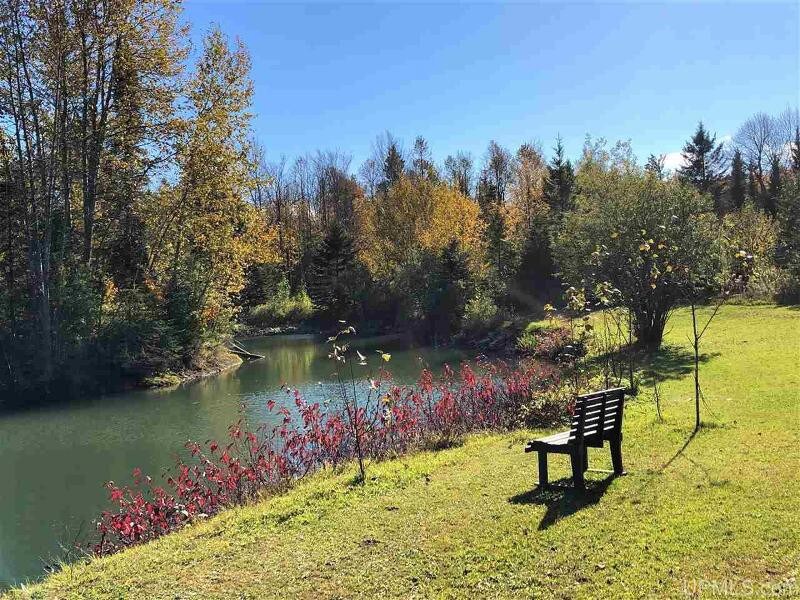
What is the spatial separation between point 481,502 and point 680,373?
29.8ft

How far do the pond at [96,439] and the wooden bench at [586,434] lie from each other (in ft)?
20.2

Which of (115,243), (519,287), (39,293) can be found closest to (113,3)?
(115,243)

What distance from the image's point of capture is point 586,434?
5730 millimetres

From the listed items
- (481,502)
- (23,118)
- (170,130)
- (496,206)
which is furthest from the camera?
(496,206)

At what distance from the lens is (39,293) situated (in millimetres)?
20703

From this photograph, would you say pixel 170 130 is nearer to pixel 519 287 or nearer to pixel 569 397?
pixel 569 397

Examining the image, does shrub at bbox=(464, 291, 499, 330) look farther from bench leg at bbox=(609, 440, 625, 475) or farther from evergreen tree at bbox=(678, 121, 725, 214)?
evergreen tree at bbox=(678, 121, 725, 214)

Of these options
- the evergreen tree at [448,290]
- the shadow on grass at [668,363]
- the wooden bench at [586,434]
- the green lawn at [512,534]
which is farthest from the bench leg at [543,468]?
the evergreen tree at [448,290]

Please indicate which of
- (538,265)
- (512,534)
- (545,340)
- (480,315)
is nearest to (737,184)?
(538,265)

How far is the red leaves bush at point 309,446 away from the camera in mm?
7578

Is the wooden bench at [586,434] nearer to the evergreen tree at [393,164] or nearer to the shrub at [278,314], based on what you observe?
the shrub at [278,314]

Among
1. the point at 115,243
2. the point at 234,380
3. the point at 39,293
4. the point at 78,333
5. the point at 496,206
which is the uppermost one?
the point at 496,206

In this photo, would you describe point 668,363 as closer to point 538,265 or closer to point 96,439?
point 96,439

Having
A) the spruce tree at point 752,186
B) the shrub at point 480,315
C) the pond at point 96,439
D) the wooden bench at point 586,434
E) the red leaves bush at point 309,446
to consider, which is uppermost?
the spruce tree at point 752,186
